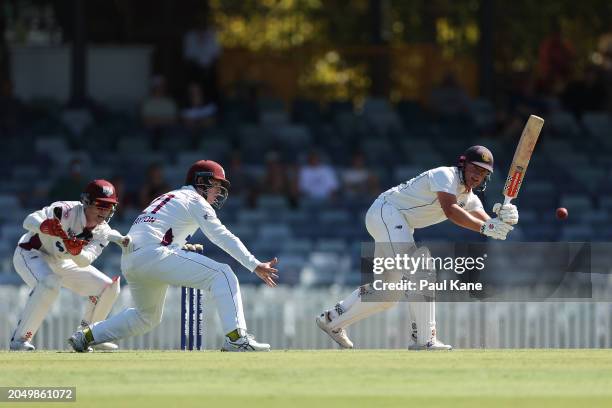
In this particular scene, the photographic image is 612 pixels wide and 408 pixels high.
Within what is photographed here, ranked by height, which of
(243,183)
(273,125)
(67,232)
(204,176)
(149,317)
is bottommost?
(243,183)

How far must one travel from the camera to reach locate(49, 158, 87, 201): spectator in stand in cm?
2030

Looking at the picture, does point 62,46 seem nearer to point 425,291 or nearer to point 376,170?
point 376,170

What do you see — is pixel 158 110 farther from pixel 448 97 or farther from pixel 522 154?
pixel 522 154

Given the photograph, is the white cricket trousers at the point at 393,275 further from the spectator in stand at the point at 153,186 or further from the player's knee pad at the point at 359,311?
the spectator in stand at the point at 153,186

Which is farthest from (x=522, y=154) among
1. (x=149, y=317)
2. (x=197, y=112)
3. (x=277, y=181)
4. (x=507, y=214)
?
(x=197, y=112)

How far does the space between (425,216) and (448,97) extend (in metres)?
12.1

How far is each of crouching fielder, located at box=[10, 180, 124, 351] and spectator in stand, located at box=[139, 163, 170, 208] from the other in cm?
701

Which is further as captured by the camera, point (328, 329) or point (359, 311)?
point (328, 329)

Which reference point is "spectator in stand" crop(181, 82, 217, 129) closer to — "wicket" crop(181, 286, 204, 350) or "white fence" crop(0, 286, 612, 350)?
"white fence" crop(0, 286, 612, 350)

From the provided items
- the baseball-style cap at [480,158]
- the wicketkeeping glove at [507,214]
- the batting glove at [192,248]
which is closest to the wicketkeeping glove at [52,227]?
the batting glove at [192,248]

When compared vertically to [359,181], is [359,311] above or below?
above

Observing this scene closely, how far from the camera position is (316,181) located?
2203 cm

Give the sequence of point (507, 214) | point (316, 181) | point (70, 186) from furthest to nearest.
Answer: point (316, 181)
point (70, 186)
point (507, 214)

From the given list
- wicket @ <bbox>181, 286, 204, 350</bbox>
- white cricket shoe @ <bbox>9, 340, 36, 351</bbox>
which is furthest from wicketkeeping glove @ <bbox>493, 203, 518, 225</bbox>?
white cricket shoe @ <bbox>9, 340, 36, 351</bbox>
